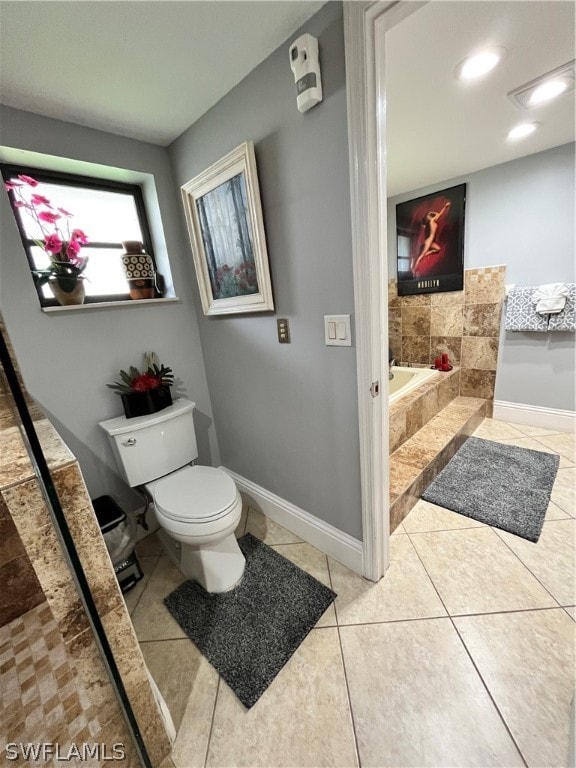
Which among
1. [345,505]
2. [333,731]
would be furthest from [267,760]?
[345,505]

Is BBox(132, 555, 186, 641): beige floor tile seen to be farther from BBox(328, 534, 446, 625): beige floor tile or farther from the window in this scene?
the window

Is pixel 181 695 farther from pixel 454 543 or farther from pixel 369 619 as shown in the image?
pixel 454 543

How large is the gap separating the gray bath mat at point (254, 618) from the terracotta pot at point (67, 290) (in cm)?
148

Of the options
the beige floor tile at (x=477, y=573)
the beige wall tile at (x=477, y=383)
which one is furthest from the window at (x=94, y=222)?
the beige wall tile at (x=477, y=383)

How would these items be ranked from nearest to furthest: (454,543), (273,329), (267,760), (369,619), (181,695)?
1. (267,760)
2. (181,695)
3. (369,619)
4. (273,329)
5. (454,543)

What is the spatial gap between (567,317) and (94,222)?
127 inches

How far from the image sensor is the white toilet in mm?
1263

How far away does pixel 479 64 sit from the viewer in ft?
4.06

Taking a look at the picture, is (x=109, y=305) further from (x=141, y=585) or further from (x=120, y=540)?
(x=141, y=585)

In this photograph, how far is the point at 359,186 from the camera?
3.05 feet

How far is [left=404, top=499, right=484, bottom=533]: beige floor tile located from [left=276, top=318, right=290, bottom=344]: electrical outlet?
1251mm

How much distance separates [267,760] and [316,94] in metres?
2.03

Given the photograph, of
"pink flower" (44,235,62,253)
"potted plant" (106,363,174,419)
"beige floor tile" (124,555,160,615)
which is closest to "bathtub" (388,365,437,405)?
"potted plant" (106,363,174,419)

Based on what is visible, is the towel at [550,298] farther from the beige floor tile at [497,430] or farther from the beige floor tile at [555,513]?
the beige floor tile at [555,513]
